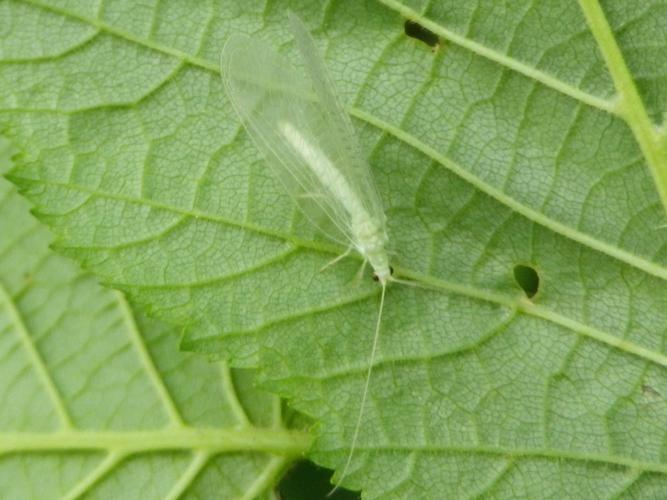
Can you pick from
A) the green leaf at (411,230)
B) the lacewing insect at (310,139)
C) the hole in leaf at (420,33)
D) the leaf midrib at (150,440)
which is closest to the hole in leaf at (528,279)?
the green leaf at (411,230)

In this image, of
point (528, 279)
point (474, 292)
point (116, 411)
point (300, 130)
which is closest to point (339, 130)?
point (300, 130)

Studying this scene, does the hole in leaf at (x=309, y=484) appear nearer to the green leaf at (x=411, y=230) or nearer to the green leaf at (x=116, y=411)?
the green leaf at (x=116, y=411)

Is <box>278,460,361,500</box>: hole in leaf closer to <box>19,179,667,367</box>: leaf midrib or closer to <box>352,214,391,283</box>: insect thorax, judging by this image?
<box>19,179,667,367</box>: leaf midrib

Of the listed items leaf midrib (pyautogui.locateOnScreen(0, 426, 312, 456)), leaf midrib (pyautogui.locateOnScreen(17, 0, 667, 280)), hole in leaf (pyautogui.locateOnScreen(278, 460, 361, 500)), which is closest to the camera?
leaf midrib (pyautogui.locateOnScreen(17, 0, 667, 280))

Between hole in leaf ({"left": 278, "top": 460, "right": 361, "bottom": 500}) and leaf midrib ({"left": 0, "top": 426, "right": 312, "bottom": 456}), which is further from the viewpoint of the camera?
hole in leaf ({"left": 278, "top": 460, "right": 361, "bottom": 500})

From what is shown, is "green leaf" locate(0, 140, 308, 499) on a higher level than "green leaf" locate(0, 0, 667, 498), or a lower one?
lower

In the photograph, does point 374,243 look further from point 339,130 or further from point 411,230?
point 339,130

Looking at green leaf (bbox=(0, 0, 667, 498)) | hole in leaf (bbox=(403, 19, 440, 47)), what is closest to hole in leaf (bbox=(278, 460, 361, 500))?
green leaf (bbox=(0, 0, 667, 498))
